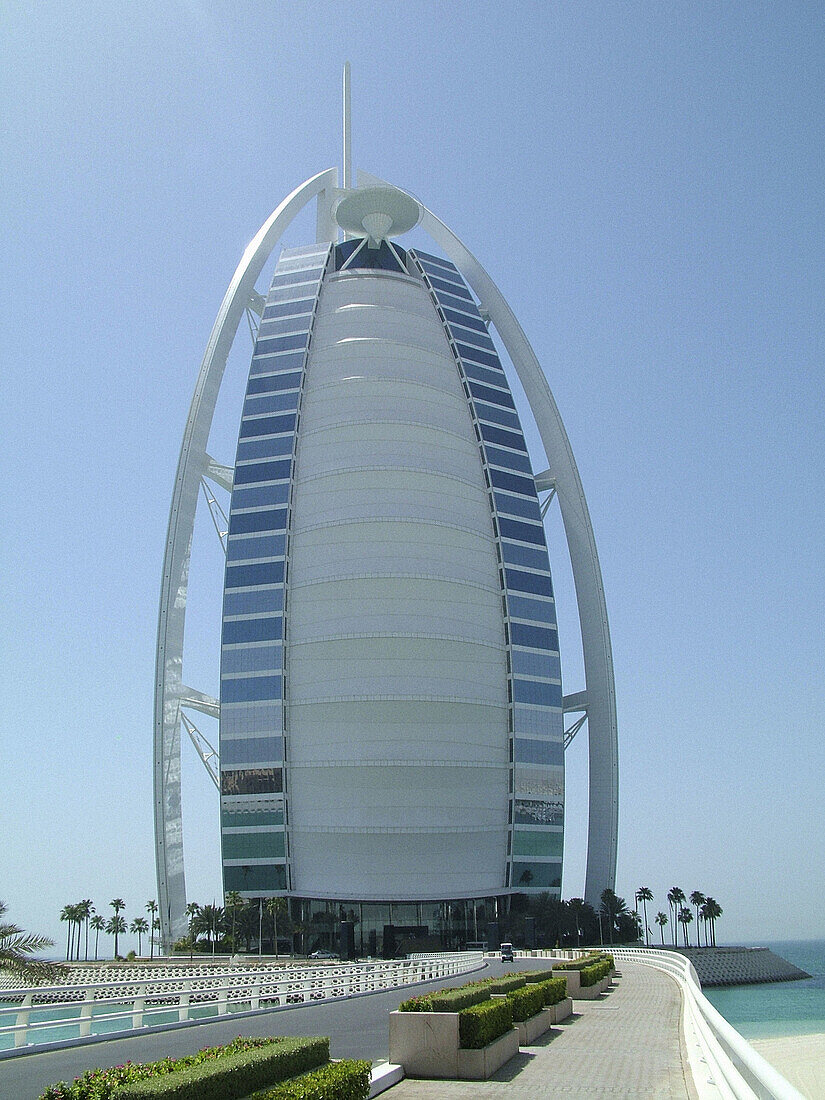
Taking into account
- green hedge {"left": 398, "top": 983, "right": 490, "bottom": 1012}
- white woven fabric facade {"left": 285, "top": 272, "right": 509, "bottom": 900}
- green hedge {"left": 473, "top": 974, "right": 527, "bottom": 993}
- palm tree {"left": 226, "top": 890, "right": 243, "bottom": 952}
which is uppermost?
white woven fabric facade {"left": 285, "top": 272, "right": 509, "bottom": 900}

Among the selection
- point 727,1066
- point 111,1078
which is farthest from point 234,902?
point 727,1066

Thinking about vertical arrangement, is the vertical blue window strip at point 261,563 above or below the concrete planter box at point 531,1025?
above

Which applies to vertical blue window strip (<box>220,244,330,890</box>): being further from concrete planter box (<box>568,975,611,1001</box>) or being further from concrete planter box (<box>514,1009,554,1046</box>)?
concrete planter box (<box>514,1009,554,1046</box>)

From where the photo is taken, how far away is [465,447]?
107312 millimetres

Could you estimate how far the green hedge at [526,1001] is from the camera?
2039 centimetres

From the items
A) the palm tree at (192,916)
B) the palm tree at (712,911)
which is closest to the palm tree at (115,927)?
the palm tree at (192,916)

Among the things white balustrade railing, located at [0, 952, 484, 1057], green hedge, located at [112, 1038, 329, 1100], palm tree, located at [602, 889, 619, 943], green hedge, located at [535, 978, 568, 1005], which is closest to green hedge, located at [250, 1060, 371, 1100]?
green hedge, located at [112, 1038, 329, 1100]

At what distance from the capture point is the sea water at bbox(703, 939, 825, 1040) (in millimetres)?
62875

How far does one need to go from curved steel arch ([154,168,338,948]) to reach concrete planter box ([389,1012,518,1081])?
79.2 meters

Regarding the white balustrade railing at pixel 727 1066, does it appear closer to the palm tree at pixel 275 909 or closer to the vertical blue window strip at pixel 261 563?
the palm tree at pixel 275 909

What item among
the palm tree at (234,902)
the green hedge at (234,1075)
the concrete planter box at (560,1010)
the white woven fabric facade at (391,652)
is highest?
the white woven fabric facade at (391,652)

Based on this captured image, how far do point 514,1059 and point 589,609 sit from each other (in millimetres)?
88969

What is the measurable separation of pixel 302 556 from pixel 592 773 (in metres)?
38.9

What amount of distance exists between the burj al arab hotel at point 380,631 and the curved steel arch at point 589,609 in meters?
0.26
